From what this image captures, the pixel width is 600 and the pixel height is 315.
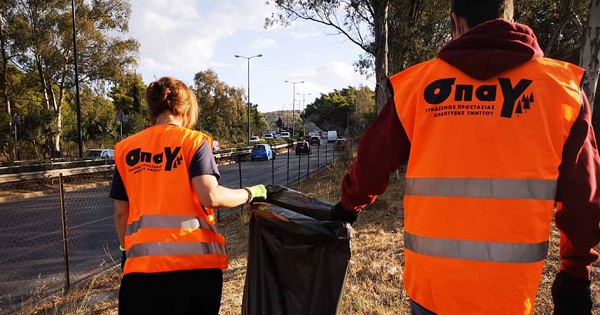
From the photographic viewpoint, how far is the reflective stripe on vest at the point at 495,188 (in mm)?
1432

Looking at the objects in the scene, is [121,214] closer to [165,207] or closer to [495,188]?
[165,207]

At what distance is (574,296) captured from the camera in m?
1.69

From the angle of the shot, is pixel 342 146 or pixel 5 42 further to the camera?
pixel 342 146

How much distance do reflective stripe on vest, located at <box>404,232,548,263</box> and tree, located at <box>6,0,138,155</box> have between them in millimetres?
27269

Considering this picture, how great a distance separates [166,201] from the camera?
88.4 inches

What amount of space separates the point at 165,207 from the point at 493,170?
161cm

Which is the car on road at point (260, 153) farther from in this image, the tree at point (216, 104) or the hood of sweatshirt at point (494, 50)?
the hood of sweatshirt at point (494, 50)

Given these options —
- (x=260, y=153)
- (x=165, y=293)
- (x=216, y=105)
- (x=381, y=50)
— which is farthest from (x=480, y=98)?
(x=216, y=105)

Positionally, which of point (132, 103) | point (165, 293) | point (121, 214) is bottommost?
point (165, 293)

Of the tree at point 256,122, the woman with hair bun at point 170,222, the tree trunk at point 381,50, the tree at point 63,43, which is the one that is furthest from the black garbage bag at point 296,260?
the tree at point 256,122

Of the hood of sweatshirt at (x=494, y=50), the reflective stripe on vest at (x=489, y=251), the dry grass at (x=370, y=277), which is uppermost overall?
the hood of sweatshirt at (x=494, y=50)

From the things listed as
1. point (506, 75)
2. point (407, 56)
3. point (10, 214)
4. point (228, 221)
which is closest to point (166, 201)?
point (506, 75)

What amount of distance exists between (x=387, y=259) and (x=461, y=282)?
3905 mm

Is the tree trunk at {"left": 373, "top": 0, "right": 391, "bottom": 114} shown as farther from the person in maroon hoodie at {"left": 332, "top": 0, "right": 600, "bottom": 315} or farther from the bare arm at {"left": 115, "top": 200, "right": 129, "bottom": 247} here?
the person in maroon hoodie at {"left": 332, "top": 0, "right": 600, "bottom": 315}
